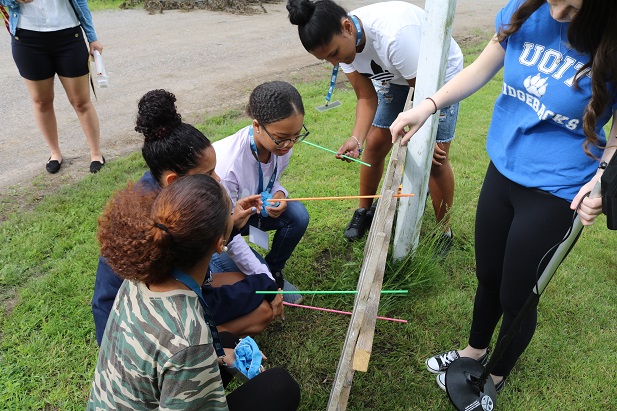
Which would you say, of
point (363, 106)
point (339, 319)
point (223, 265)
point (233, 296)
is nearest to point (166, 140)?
point (233, 296)

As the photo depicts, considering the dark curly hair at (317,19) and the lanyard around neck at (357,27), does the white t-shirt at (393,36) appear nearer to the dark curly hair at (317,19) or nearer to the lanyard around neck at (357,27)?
the lanyard around neck at (357,27)

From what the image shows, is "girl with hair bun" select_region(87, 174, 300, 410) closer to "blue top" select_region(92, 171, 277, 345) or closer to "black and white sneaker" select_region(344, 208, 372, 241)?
"blue top" select_region(92, 171, 277, 345)

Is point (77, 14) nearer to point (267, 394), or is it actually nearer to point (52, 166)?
point (52, 166)

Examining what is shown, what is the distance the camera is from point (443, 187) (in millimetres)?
3350

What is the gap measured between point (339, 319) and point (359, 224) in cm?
87

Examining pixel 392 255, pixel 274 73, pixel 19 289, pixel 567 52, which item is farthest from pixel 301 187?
pixel 274 73

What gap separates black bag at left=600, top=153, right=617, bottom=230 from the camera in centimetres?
143

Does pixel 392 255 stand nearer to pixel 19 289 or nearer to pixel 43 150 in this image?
pixel 19 289

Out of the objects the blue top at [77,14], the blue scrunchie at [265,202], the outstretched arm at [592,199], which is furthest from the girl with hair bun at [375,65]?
the blue top at [77,14]

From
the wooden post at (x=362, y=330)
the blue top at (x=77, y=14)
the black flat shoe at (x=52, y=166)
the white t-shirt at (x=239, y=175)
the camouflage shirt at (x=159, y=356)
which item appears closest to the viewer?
the camouflage shirt at (x=159, y=356)

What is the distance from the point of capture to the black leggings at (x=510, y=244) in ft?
5.98

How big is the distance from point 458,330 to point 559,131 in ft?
4.78

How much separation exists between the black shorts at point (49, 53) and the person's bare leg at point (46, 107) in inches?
2.9

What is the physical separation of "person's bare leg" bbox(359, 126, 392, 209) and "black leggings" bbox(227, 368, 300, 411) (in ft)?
6.11
